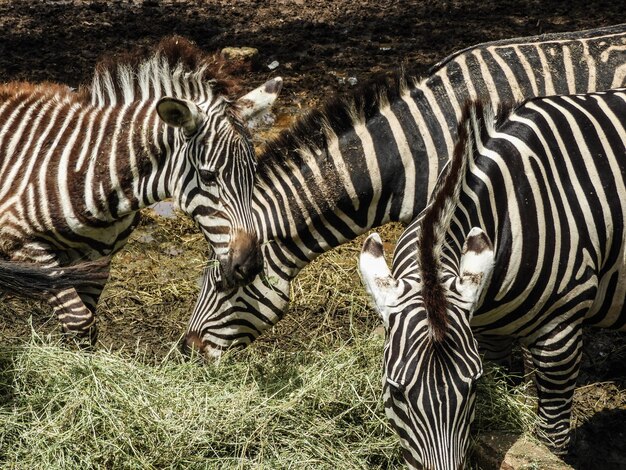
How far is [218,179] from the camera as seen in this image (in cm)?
604

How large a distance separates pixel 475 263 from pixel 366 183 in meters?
1.74

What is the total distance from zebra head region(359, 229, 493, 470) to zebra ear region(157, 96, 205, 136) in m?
1.84

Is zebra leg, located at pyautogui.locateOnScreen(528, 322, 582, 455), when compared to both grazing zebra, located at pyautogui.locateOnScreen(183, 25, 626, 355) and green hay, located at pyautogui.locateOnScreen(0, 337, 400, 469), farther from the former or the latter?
grazing zebra, located at pyautogui.locateOnScreen(183, 25, 626, 355)

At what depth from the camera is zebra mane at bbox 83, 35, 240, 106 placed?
252 inches

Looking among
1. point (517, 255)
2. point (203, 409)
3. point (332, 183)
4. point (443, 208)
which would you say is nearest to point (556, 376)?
point (517, 255)

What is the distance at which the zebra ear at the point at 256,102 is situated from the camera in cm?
642

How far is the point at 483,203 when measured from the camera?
5.34 metres

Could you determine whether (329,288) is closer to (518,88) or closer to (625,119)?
(518,88)

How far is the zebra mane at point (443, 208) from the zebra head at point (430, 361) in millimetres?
11

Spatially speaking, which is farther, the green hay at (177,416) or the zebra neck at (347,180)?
the zebra neck at (347,180)

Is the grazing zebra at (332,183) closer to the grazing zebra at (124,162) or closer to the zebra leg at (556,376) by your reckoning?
the grazing zebra at (124,162)

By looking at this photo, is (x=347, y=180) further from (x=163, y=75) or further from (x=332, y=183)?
(x=163, y=75)

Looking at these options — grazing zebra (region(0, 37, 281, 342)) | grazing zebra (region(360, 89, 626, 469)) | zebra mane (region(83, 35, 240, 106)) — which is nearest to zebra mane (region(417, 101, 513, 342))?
grazing zebra (region(360, 89, 626, 469))

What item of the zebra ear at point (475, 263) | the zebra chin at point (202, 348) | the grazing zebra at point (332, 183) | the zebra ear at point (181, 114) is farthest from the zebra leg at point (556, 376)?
the zebra ear at point (181, 114)
